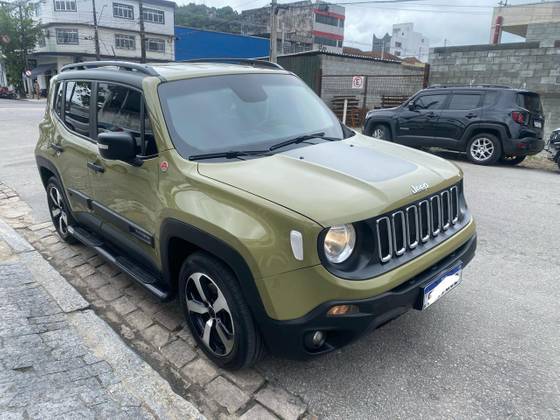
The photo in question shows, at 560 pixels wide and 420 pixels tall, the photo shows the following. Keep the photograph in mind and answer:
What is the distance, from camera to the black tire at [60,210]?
453 cm

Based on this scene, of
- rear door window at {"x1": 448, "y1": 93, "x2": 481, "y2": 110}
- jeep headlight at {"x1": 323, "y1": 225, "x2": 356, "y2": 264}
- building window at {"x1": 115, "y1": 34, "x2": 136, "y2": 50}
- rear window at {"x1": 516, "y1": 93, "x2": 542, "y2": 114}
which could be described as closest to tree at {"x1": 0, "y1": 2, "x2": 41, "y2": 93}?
building window at {"x1": 115, "y1": 34, "x2": 136, "y2": 50}

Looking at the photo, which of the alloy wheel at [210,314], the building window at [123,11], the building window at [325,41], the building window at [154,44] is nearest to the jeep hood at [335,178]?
the alloy wheel at [210,314]

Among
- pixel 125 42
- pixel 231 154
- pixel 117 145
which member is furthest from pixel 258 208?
pixel 125 42

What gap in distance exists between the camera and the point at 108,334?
3092mm

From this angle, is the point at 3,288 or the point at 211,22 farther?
the point at 211,22

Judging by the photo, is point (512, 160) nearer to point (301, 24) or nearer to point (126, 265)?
point (126, 265)

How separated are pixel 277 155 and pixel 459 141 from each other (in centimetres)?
821

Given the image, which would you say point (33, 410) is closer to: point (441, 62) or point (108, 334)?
point (108, 334)

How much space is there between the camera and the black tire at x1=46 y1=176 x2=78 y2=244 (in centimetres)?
453

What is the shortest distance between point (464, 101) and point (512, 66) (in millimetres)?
5483

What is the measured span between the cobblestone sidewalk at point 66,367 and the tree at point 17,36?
55.3 m

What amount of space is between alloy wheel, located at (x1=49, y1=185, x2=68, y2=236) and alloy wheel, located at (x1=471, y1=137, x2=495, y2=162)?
335 inches

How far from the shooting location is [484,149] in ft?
31.4

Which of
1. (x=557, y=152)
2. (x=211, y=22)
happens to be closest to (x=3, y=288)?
(x=557, y=152)
